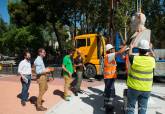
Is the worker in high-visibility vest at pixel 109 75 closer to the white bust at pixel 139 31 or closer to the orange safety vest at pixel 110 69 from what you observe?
the orange safety vest at pixel 110 69

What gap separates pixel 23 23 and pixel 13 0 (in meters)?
4.50

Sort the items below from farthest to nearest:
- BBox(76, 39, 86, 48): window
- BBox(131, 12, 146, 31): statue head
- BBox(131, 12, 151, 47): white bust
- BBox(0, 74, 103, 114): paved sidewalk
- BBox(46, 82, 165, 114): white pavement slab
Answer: BBox(76, 39, 86, 48): window < BBox(0, 74, 103, 114): paved sidewalk < BBox(46, 82, 165, 114): white pavement slab < BBox(131, 12, 146, 31): statue head < BBox(131, 12, 151, 47): white bust

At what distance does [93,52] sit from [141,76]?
41.3ft

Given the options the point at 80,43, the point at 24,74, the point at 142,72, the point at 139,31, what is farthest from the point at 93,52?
the point at 142,72

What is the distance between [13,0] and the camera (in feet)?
153

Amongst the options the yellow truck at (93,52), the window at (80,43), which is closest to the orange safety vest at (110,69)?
the yellow truck at (93,52)

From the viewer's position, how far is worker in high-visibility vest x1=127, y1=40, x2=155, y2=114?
8594 millimetres

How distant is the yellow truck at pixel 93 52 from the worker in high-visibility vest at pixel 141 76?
12124 millimetres

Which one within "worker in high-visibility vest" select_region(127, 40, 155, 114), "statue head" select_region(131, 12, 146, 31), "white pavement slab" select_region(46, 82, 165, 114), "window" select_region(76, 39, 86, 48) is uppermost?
"statue head" select_region(131, 12, 146, 31)

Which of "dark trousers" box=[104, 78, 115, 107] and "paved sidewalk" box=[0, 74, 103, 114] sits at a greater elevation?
"dark trousers" box=[104, 78, 115, 107]

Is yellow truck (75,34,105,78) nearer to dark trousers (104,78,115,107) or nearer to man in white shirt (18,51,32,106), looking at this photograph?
man in white shirt (18,51,32,106)

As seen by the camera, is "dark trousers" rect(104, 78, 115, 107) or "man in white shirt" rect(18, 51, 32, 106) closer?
"dark trousers" rect(104, 78, 115, 107)

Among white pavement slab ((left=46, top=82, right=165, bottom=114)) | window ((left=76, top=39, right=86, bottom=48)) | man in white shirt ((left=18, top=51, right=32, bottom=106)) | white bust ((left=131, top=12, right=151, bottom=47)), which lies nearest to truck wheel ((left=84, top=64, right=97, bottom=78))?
window ((left=76, top=39, right=86, bottom=48))

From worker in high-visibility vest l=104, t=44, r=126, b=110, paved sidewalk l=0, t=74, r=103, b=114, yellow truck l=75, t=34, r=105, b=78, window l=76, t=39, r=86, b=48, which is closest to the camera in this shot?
worker in high-visibility vest l=104, t=44, r=126, b=110
